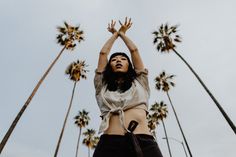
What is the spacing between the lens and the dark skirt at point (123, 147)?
181cm

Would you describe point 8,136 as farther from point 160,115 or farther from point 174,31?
point 160,115

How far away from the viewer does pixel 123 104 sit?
2297 millimetres

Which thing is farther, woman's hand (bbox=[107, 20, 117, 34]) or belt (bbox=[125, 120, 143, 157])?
woman's hand (bbox=[107, 20, 117, 34])

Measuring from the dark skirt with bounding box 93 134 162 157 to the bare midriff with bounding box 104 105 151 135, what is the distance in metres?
0.07

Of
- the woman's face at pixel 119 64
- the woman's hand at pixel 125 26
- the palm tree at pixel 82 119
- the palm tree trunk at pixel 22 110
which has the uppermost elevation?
the palm tree at pixel 82 119

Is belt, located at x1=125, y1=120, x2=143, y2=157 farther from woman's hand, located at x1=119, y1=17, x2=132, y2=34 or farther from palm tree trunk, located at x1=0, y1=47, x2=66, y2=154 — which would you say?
palm tree trunk, located at x1=0, y1=47, x2=66, y2=154

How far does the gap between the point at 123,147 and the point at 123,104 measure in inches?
22.0

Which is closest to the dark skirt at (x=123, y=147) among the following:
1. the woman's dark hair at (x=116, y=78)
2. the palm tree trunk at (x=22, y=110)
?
the woman's dark hair at (x=116, y=78)

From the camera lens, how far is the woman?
1850 mm

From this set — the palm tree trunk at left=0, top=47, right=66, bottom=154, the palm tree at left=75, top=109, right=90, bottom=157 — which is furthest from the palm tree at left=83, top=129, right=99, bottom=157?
the palm tree trunk at left=0, top=47, right=66, bottom=154

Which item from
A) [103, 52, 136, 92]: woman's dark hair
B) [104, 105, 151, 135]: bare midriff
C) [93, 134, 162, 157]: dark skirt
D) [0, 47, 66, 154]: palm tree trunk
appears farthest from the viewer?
[0, 47, 66, 154]: palm tree trunk

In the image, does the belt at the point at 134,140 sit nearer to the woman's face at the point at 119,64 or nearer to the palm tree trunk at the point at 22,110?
the woman's face at the point at 119,64

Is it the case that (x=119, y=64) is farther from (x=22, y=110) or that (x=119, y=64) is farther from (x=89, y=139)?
(x=89, y=139)

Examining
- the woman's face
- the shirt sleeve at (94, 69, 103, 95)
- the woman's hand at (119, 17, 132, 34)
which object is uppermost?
the woman's hand at (119, 17, 132, 34)
